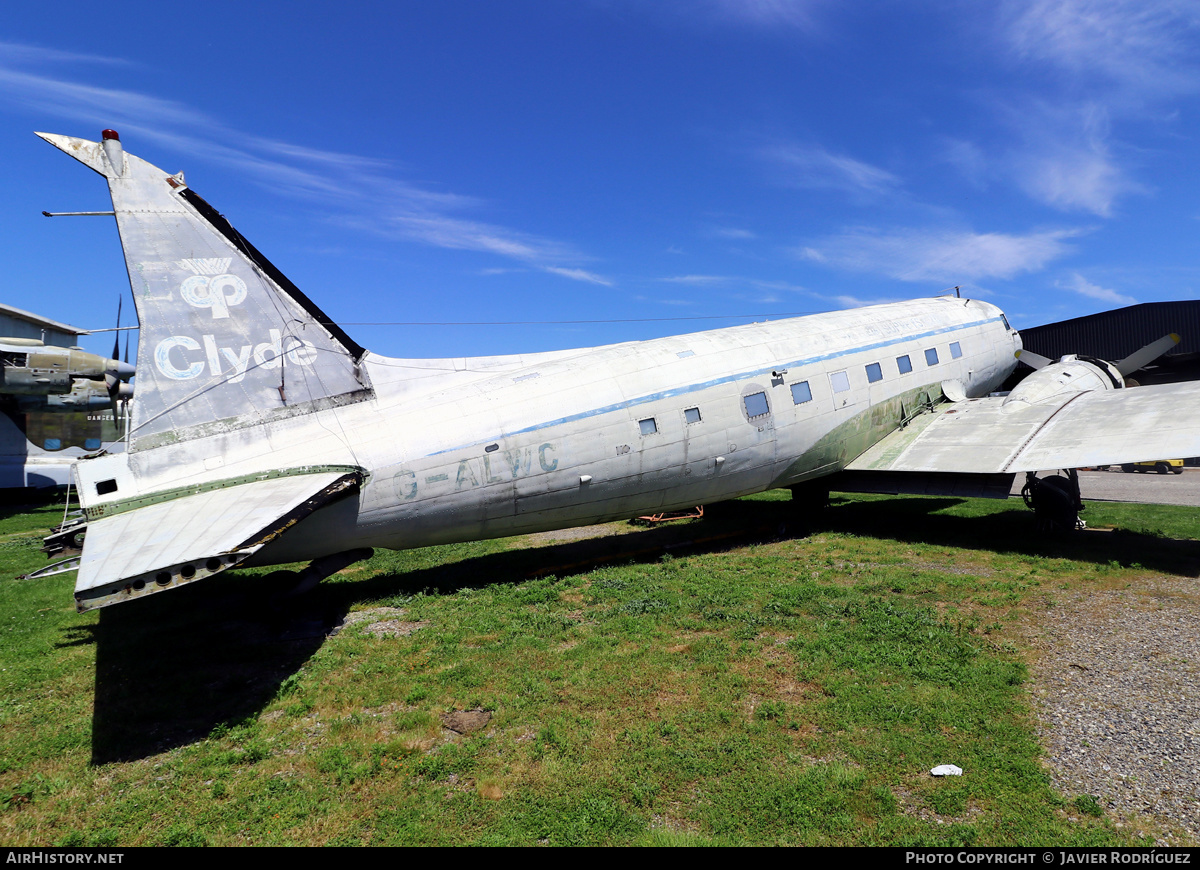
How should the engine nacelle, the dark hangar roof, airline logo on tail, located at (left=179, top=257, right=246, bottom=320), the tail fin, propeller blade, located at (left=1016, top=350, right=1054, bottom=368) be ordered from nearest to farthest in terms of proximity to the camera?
1. the tail fin
2. airline logo on tail, located at (left=179, top=257, right=246, bottom=320)
3. the engine nacelle
4. propeller blade, located at (left=1016, top=350, right=1054, bottom=368)
5. the dark hangar roof

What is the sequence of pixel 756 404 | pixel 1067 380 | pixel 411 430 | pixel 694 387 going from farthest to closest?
pixel 1067 380 → pixel 756 404 → pixel 694 387 → pixel 411 430

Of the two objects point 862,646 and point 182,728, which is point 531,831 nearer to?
point 182,728

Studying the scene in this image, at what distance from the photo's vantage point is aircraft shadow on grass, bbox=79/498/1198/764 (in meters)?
7.27

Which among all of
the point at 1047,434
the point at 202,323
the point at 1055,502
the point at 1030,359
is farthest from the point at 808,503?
the point at 202,323

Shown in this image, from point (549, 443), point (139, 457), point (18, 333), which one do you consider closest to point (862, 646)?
point (549, 443)

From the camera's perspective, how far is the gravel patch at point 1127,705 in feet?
16.9

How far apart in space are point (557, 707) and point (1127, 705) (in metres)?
6.16

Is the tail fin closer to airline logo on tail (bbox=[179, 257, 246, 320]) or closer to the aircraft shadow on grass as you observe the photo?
airline logo on tail (bbox=[179, 257, 246, 320])

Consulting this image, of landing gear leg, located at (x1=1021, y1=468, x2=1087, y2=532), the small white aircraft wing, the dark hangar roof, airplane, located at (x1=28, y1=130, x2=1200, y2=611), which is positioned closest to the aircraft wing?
airplane, located at (x1=28, y1=130, x2=1200, y2=611)

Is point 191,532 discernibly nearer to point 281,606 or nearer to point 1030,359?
point 281,606

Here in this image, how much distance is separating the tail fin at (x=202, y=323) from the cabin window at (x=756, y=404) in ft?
25.4

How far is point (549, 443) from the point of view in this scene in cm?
1110

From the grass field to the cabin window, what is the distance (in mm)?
3245

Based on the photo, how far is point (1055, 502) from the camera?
14.7 m
